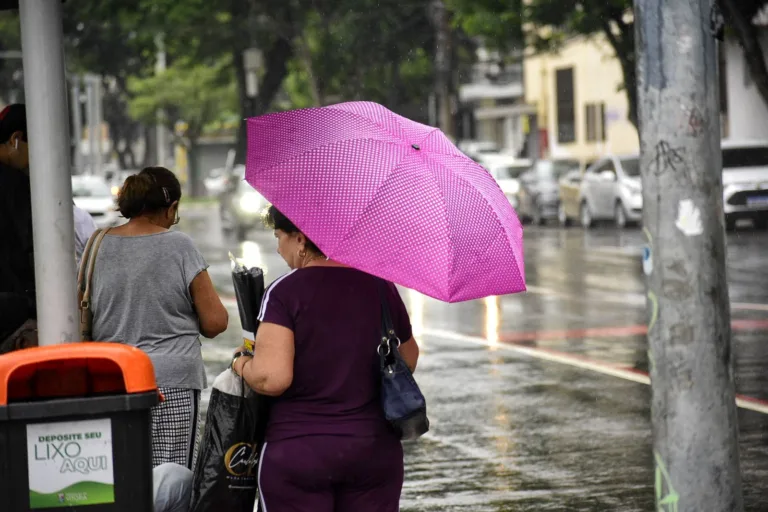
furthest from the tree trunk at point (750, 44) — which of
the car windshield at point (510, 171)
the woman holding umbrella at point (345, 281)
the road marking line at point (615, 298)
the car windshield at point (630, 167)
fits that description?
the woman holding umbrella at point (345, 281)

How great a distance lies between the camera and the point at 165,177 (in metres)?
5.00

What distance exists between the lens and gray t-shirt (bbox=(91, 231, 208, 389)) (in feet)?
16.4

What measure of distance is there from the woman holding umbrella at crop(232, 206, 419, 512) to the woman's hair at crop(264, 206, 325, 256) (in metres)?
0.08

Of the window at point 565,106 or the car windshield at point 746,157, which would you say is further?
the window at point 565,106

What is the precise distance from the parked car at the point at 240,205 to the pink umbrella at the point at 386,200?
2492cm

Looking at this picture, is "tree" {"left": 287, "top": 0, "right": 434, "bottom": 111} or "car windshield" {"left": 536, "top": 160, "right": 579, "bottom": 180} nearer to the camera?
"car windshield" {"left": 536, "top": 160, "right": 579, "bottom": 180}

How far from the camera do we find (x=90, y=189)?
31.2 metres

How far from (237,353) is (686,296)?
51.5 inches

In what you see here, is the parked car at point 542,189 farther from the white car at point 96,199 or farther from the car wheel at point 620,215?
the white car at point 96,199

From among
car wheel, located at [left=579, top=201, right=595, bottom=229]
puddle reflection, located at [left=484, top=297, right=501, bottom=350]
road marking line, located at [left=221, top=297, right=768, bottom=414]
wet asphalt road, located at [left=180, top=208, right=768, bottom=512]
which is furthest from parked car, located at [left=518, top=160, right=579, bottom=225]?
road marking line, located at [left=221, top=297, right=768, bottom=414]

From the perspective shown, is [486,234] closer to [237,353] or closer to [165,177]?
[237,353]

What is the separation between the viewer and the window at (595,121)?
174 ft

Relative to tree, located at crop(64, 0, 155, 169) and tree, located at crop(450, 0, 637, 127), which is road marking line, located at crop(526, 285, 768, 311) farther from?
tree, located at crop(64, 0, 155, 169)

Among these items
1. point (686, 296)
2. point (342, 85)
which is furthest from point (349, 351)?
point (342, 85)
